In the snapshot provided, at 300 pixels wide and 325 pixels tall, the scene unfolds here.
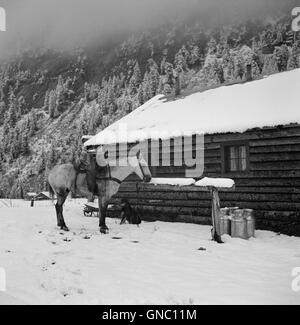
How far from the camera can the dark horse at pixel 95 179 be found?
409 inches

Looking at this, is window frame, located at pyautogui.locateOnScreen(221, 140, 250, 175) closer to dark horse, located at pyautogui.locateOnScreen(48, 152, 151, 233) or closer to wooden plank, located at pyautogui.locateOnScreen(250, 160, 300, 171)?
wooden plank, located at pyautogui.locateOnScreen(250, 160, 300, 171)

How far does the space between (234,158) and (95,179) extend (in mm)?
4631

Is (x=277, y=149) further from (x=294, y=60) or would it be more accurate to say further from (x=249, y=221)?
(x=294, y=60)

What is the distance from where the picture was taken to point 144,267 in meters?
6.45

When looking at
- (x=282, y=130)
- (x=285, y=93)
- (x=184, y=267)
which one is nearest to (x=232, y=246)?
(x=184, y=267)

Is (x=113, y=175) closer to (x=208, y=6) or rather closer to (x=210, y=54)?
(x=210, y=54)

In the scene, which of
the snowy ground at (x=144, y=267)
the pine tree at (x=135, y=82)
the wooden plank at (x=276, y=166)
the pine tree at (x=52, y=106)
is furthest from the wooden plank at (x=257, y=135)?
the pine tree at (x=52, y=106)

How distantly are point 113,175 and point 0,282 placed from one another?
5550 mm

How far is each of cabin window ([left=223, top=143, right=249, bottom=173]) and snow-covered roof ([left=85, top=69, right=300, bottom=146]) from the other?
902mm

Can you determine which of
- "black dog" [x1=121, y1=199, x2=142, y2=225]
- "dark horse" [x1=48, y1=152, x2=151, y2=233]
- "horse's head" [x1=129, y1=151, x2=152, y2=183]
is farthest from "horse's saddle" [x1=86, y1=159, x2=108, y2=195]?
"black dog" [x1=121, y1=199, x2=142, y2=225]

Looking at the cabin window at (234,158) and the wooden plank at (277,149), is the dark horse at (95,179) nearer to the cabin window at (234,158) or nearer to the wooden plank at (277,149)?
the cabin window at (234,158)

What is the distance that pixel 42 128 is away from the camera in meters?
111

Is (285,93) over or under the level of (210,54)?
→ under
